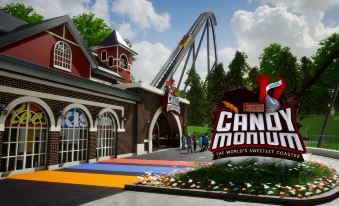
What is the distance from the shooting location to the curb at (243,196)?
8531 millimetres

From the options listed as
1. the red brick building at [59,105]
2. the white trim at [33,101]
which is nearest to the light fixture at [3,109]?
the red brick building at [59,105]

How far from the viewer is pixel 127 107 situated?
24.0 metres

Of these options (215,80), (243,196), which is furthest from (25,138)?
(215,80)

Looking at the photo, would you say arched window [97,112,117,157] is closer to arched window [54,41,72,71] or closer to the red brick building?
the red brick building

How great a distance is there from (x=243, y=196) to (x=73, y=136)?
11703 millimetres

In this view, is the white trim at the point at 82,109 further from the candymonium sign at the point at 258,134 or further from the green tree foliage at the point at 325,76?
the green tree foliage at the point at 325,76

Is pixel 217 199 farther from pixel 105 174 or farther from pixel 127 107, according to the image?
pixel 127 107

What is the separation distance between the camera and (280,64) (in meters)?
61.1

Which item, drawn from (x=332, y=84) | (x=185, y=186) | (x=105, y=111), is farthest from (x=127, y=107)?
(x=332, y=84)

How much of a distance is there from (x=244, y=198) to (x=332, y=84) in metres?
53.1

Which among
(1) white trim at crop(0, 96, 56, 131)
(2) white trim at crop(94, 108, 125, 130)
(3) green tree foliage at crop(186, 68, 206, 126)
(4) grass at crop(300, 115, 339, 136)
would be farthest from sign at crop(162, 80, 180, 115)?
(3) green tree foliage at crop(186, 68, 206, 126)

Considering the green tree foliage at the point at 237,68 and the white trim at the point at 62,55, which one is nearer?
the white trim at the point at 62,55

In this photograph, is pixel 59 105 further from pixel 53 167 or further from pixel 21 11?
pixel 21 11

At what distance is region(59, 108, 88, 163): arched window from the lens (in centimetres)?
1705
